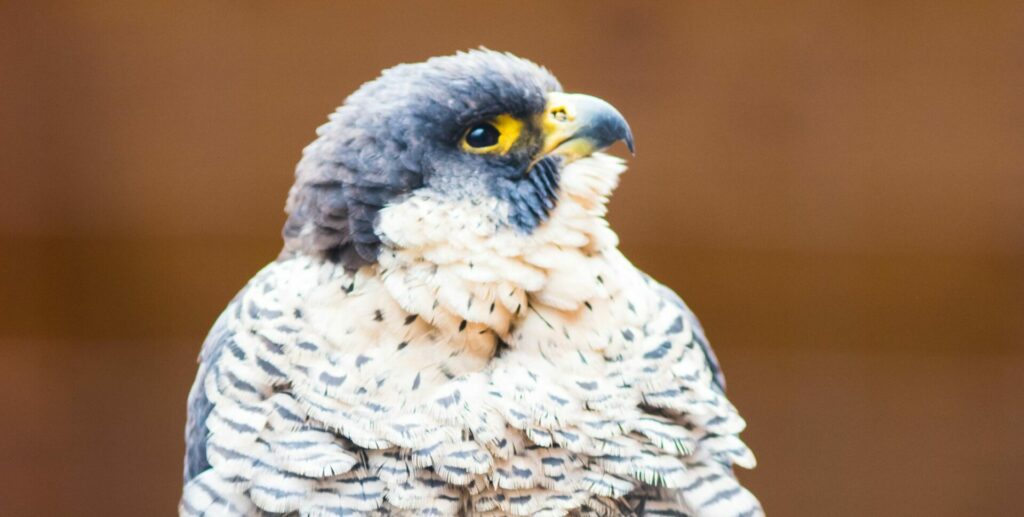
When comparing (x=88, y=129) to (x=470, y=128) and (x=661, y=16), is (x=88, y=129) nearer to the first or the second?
(x=470, y=128)

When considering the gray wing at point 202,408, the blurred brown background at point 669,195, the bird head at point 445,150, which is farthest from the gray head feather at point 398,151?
the blurred brown background at point 669,195

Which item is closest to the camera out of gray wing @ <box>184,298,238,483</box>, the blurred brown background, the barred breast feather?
the barred breast feather

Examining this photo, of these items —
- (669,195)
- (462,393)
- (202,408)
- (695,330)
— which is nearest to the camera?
(462,393)

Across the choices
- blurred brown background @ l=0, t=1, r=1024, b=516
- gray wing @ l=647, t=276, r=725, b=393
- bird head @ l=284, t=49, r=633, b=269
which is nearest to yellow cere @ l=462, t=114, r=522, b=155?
bird head @ l=284, t=49, r=633, b=269

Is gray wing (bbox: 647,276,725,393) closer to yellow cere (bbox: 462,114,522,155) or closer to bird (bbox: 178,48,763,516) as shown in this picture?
bird (bbox: 178,48,763,516)

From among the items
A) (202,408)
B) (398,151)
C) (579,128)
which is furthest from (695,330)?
(202,408)

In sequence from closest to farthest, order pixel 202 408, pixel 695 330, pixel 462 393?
pixel 462 393
pixel 202 408
pixel 695 330

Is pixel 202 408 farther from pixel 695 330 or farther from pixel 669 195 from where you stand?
pixel 669 195

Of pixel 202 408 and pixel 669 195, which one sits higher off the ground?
pixel 669 195

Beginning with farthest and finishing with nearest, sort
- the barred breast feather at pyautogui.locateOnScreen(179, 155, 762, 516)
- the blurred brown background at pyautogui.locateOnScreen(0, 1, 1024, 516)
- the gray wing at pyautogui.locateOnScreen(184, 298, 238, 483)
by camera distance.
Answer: the blurred brown background at pyautogui.locateOnScreen(0, 1, 1024, 516), the gray wing at pyautogui.locateOnScreen(184, 298, 238, 483), the barred breast feather at pyautogui.locateOnScreen(179, 155, 762, 516)
